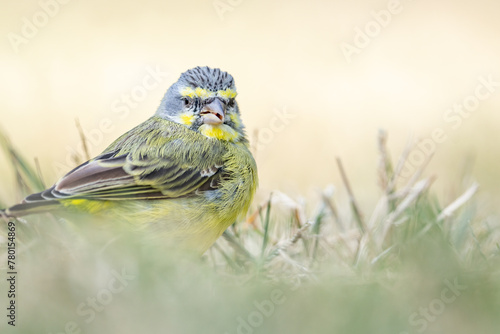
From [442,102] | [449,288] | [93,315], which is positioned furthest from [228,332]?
[442,102]

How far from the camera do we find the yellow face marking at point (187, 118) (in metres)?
4.97

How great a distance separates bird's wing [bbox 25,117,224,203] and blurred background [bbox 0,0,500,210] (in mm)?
2028

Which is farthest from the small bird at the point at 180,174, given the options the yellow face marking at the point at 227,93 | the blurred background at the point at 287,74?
the blurred background at the point at 287,74

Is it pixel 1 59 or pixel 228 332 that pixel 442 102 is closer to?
pixel 1 59

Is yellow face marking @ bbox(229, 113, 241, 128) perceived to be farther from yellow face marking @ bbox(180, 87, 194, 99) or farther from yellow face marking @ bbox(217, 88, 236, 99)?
yellow face marking @ bbox(180, 87, 194, 99)

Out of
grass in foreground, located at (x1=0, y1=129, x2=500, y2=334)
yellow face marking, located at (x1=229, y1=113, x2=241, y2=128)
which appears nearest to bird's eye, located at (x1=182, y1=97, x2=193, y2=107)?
yellow face marking, located at (x1=229, y1=113, x2=241, y2=128)

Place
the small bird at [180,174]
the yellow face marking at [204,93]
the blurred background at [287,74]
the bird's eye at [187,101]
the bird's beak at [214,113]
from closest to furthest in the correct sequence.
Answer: the small bird at [180,174] → the bird's beak at [214,113] → the yellow face marking at [204,93] → the bird's eye at [187,101] → the blurred background at [287,74]

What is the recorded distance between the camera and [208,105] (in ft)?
16.1

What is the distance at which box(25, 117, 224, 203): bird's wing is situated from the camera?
4.14m

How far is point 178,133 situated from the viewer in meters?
4.81

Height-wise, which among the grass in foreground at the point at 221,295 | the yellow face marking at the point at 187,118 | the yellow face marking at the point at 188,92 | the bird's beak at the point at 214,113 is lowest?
the grass in foreground at the point at 221,295

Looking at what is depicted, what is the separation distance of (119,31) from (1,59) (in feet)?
5.79

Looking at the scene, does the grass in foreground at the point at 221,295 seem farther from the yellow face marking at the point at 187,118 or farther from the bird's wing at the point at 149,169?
the yellow face marking at the point at 187,118

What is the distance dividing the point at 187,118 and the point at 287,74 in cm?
469
